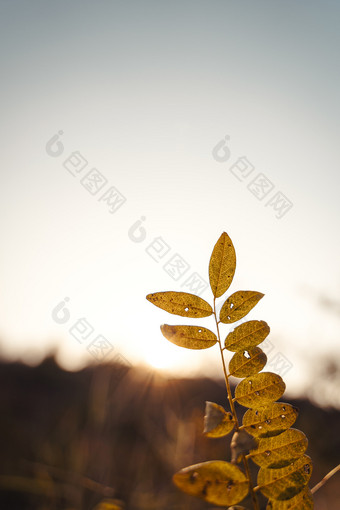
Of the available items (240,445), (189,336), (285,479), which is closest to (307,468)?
(285,479)

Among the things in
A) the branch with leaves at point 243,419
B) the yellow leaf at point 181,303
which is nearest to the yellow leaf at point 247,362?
the branch with leaves at point 243,419

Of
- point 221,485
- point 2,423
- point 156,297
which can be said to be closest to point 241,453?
point 221,485

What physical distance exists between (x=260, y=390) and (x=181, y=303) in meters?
0.21

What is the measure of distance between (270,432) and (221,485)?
12 centimetres

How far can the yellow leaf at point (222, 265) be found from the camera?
2.13ft

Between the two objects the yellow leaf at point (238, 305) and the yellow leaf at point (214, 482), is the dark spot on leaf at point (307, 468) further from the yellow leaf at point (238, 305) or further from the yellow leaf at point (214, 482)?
the yellow leaf at point (238, 305)

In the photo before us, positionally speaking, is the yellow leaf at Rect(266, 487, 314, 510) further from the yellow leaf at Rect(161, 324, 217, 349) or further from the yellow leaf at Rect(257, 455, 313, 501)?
the yellow leaf at Rect(161, 324, 217, 349)

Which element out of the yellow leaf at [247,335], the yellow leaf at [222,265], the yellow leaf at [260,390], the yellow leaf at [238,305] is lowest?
the yellow leaf at [260,390]

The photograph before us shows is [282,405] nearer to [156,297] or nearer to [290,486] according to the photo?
[290,486]

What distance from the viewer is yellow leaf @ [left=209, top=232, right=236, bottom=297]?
0.65 m

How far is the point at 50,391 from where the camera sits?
1198 cm

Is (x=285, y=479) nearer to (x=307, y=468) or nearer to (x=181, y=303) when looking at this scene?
(x=307, y=468)

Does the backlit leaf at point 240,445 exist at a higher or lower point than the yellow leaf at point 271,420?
higher

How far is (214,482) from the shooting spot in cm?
Result: 54
